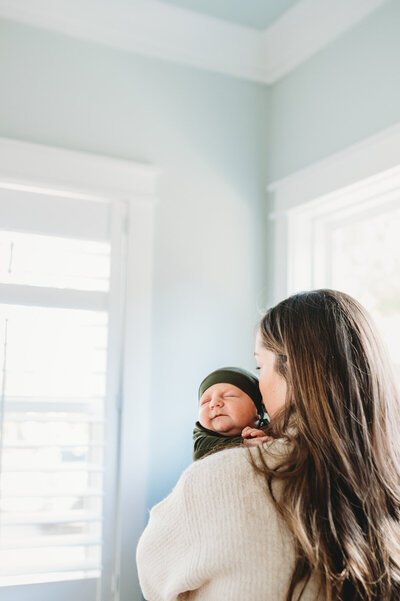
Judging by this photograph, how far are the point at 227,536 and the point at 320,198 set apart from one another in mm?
1488

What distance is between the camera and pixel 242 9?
91.7 inches

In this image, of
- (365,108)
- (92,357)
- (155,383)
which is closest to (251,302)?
(155,383)

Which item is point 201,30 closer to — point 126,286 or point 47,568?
point 126,286

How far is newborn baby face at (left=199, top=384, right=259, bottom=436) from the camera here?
154 cm

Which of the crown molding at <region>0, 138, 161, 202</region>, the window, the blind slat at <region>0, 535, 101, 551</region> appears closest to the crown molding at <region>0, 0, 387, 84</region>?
the crown molding at <region>0, 138, 161, 202</region>

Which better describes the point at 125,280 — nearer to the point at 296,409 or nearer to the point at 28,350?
the point at 28,350

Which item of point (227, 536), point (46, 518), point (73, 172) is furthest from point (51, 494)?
point (227, 536)

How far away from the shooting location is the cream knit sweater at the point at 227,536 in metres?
0.96

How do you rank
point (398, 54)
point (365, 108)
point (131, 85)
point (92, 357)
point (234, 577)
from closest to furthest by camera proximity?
point (234, 577)
point (398, 54)
point (365, 108)
point (92, 357)
point (131, 85)

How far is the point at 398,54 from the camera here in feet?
6.22

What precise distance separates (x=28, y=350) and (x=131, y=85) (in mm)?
1032

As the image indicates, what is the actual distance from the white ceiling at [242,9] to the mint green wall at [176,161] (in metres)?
0.22

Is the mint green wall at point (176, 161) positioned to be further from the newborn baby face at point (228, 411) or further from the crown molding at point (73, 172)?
the newborn baby face at point (228, 411)

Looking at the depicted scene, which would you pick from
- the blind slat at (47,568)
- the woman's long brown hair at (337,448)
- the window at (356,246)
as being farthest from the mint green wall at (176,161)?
the woman's long brown hair at (337,448)
